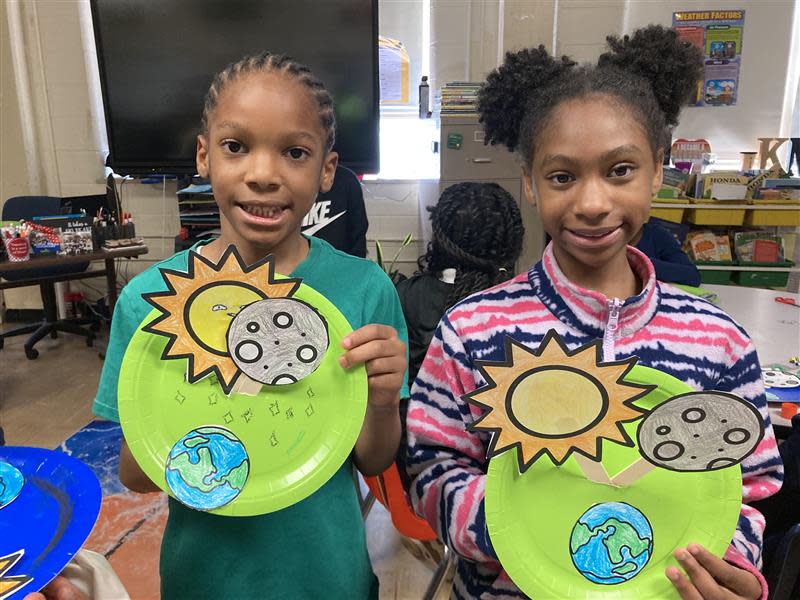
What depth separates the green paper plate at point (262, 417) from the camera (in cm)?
69

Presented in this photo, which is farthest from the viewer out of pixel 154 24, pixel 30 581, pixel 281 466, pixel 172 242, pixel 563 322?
pixel 172 242

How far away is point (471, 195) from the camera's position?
1.78 m

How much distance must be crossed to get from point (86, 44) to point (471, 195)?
3.83m

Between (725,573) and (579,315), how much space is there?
361 mm

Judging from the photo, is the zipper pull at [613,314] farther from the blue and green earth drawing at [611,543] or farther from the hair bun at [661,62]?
the hair bun at [661,62]

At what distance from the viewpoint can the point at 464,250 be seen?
1.77 metres

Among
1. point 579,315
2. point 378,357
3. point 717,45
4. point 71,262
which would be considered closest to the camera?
point 378,357

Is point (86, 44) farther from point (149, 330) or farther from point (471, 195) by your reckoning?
point (149, 330)

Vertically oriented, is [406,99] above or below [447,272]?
above

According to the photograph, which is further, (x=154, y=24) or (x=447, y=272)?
(x=154, y=24)

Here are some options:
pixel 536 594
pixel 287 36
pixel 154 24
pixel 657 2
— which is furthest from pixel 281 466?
pixel 657 2

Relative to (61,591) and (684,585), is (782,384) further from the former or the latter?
(61,591)

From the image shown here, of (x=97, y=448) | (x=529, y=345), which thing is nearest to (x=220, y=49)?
(x=97, y=448)

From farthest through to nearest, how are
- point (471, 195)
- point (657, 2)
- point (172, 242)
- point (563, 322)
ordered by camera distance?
point (172, 242), point (657, 2), point (471, 195), point (563, 322)
